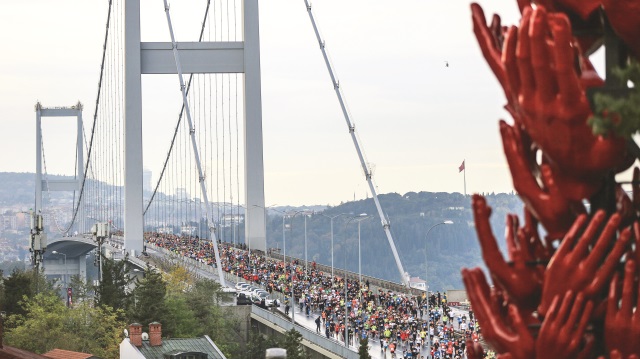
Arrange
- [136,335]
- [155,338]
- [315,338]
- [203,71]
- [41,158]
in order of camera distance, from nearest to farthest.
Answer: [155,338] < [136,335] < [315,338] < [203,71] < [41,158]

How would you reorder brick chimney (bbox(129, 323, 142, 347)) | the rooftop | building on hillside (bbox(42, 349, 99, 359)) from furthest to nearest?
brick chimney (bbox(129, 323, 142, 347)) < the rooftop < building on hillside (bbox(42, 349, 99, 359))

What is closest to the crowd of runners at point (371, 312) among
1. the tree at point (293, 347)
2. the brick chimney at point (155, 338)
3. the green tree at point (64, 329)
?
the tree at point (293, 347)

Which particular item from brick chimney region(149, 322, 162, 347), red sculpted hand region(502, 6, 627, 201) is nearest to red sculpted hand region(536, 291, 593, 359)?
red sculpted hand region(502, 6, 627, 201)

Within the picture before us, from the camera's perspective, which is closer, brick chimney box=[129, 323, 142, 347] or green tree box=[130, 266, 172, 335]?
brick chimney box=[129, 323, 142, 347]

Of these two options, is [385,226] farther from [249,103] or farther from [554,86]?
[554,86]

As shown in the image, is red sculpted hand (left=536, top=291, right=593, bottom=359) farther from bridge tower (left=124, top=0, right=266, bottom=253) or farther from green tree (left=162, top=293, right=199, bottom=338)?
bridge tower (left=124, top=0, right=266, bottom=253)

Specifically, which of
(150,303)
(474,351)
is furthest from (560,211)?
(150,303)

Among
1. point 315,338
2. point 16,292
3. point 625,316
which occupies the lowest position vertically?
point 315,338

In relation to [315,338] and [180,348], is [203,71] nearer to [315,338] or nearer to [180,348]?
[315,338]
